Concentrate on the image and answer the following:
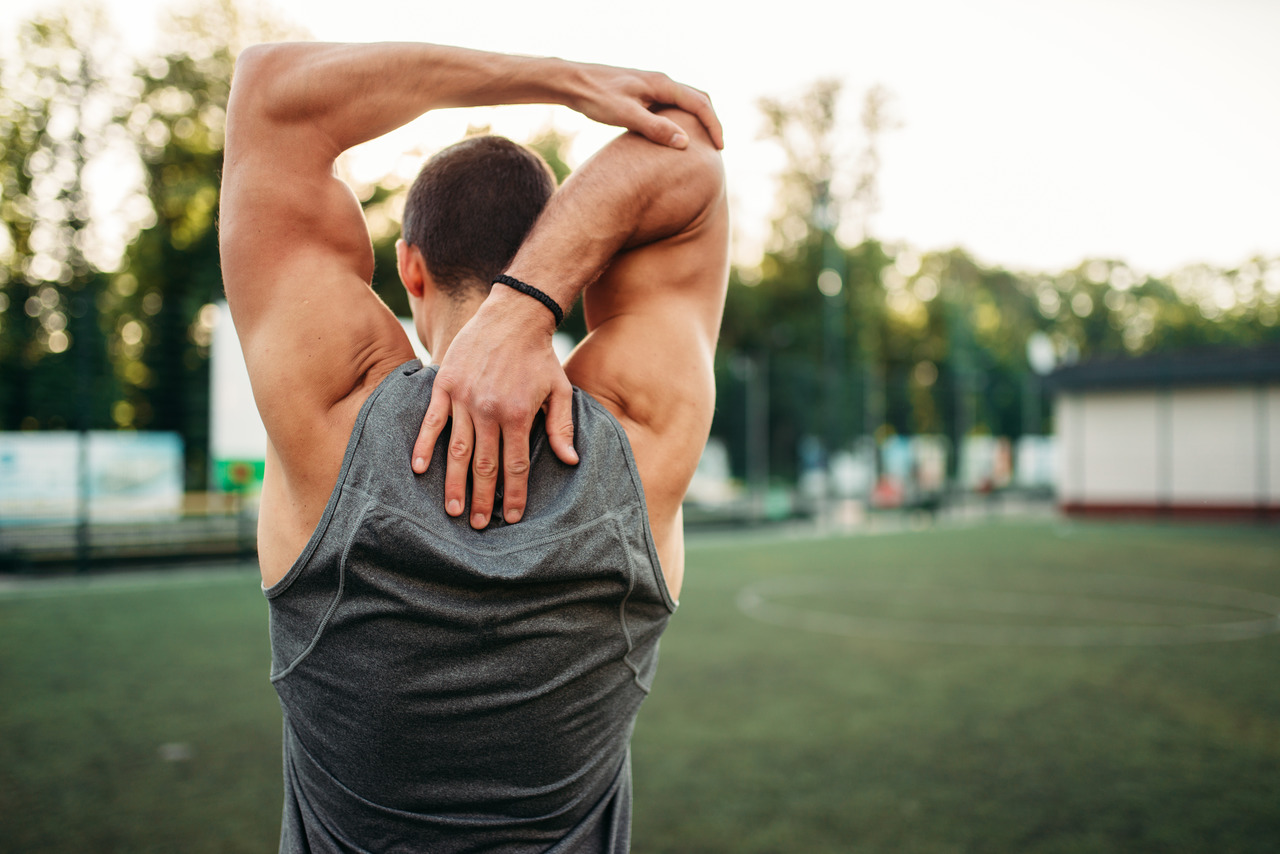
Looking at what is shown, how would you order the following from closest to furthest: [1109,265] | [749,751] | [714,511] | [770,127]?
[749,751] → [714,511] → [770,127] → [1109,265]

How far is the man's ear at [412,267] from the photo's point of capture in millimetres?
1112

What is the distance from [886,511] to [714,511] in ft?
20.9

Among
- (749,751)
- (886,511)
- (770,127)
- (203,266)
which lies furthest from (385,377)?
(770,127)

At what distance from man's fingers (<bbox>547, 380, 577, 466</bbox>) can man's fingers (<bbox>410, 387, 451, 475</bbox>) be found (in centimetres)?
11

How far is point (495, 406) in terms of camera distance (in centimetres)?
90

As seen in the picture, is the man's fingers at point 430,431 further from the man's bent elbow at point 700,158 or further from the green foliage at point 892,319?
the green foliage at point 892,319

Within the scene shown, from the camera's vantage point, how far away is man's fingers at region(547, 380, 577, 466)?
0.94 metres

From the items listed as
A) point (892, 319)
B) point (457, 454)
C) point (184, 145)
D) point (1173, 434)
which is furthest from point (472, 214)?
point (892, 319)

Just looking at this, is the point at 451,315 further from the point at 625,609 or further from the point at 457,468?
the point at 625,609

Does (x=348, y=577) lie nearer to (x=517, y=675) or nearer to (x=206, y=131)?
(x=517, y=675)

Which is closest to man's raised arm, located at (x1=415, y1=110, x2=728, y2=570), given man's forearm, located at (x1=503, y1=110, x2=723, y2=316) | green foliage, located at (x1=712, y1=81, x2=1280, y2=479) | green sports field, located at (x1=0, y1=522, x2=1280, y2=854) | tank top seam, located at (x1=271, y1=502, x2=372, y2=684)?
man's forearm, located at (x1=503, y1=110, x2=723, y2=316)

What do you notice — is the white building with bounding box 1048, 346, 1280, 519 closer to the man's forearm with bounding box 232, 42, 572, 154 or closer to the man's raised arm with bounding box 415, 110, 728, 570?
the man's raised arm with bounding box 415, 110, 728, 570

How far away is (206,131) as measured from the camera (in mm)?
19922

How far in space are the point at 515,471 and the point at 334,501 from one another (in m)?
0.19
